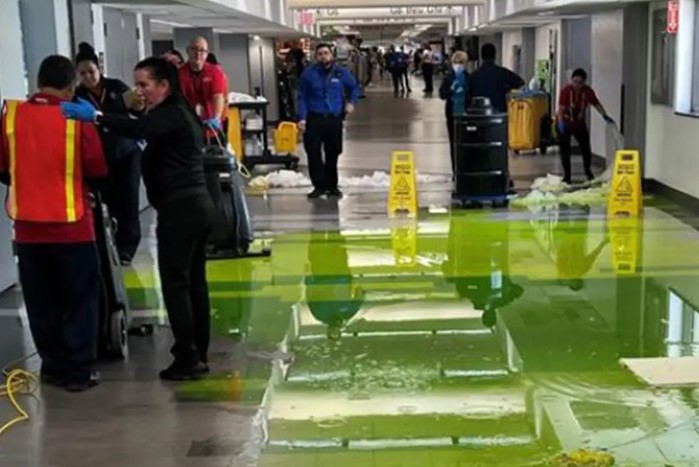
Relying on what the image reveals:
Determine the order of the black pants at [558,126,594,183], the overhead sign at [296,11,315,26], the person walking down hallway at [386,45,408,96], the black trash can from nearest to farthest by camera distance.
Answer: the black trash can, the black pants at [558,126,594,183], the overhead sign at [296,11,315,26], the person walking down hallway at [386,45,408,96]

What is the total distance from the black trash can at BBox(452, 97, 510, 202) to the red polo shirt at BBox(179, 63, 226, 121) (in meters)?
2.80

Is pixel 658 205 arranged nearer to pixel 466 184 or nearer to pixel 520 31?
pixel 466 184

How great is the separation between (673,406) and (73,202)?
2908 mm

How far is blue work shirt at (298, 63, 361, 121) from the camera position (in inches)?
410

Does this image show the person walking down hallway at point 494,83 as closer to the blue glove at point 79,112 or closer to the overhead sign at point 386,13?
the blue glove at point 79,112

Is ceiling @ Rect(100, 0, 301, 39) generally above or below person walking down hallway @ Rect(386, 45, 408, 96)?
above

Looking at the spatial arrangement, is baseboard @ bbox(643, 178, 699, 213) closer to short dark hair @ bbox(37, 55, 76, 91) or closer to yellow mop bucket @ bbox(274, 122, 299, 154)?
yellow mop bucket @ bbox(274, 122, 299, 154)

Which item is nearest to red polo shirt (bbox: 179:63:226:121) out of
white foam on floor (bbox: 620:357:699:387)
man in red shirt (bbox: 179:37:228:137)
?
man in red shirt (bbox: 179:37:228:137)

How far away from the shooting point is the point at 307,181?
1237 centimetres

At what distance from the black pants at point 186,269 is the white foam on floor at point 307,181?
707 centimetres

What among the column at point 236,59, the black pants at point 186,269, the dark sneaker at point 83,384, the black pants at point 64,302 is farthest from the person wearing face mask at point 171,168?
the column at point 236,59

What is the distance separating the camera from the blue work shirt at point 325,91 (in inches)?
410

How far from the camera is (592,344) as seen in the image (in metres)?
5.44

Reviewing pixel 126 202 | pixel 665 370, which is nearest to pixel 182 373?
pixel 665 370
